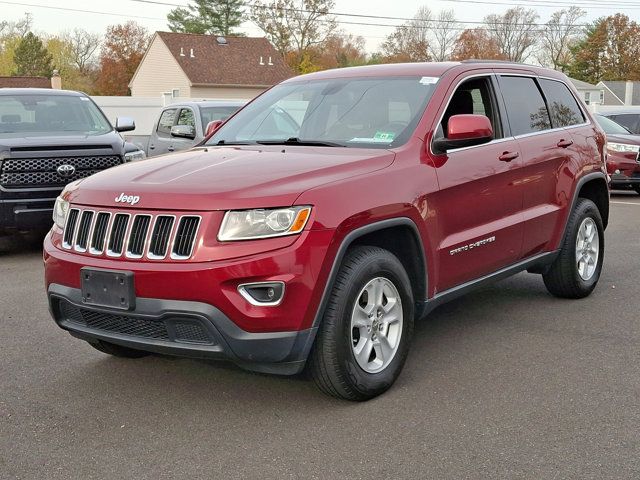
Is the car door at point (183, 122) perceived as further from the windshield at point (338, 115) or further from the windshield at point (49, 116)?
the windshield at point (338, 115)

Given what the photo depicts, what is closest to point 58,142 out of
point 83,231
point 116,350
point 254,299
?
point 116,350

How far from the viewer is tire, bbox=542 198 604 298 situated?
6.27 m

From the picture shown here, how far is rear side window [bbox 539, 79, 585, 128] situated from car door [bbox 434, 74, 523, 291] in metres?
0.85

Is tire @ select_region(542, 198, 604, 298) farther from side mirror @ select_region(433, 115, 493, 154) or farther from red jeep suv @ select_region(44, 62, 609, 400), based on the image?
side mirror @ select_region(433, 115, 493, 154)

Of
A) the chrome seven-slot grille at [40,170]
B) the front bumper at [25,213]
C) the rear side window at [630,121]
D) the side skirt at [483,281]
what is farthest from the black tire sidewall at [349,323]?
the rear side window at [630,121]

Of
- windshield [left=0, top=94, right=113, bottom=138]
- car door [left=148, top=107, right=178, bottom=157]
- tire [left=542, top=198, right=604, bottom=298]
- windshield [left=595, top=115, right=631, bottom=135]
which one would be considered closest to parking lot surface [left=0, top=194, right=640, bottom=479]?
tire [left=542, top=198, right=604, bottom=298]

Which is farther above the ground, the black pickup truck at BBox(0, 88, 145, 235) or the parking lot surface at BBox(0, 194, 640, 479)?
the black pickup truck at BBox(0, 88, 145, 235)

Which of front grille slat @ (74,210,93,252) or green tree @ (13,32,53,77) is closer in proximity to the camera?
front grille slat @ (74,210,93,252)

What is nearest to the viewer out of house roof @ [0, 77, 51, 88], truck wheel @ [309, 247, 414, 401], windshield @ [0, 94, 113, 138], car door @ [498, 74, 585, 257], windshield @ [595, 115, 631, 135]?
truck wheel @ [309, 247, 414, 401]

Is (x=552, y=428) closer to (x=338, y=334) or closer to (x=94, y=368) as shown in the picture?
(x=338, y=334)

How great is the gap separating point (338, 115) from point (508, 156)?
1.18 metres

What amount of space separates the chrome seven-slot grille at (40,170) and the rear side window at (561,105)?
5.25m

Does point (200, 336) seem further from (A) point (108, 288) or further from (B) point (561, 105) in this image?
(B) point (561, 105)

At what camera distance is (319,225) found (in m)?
3.89
